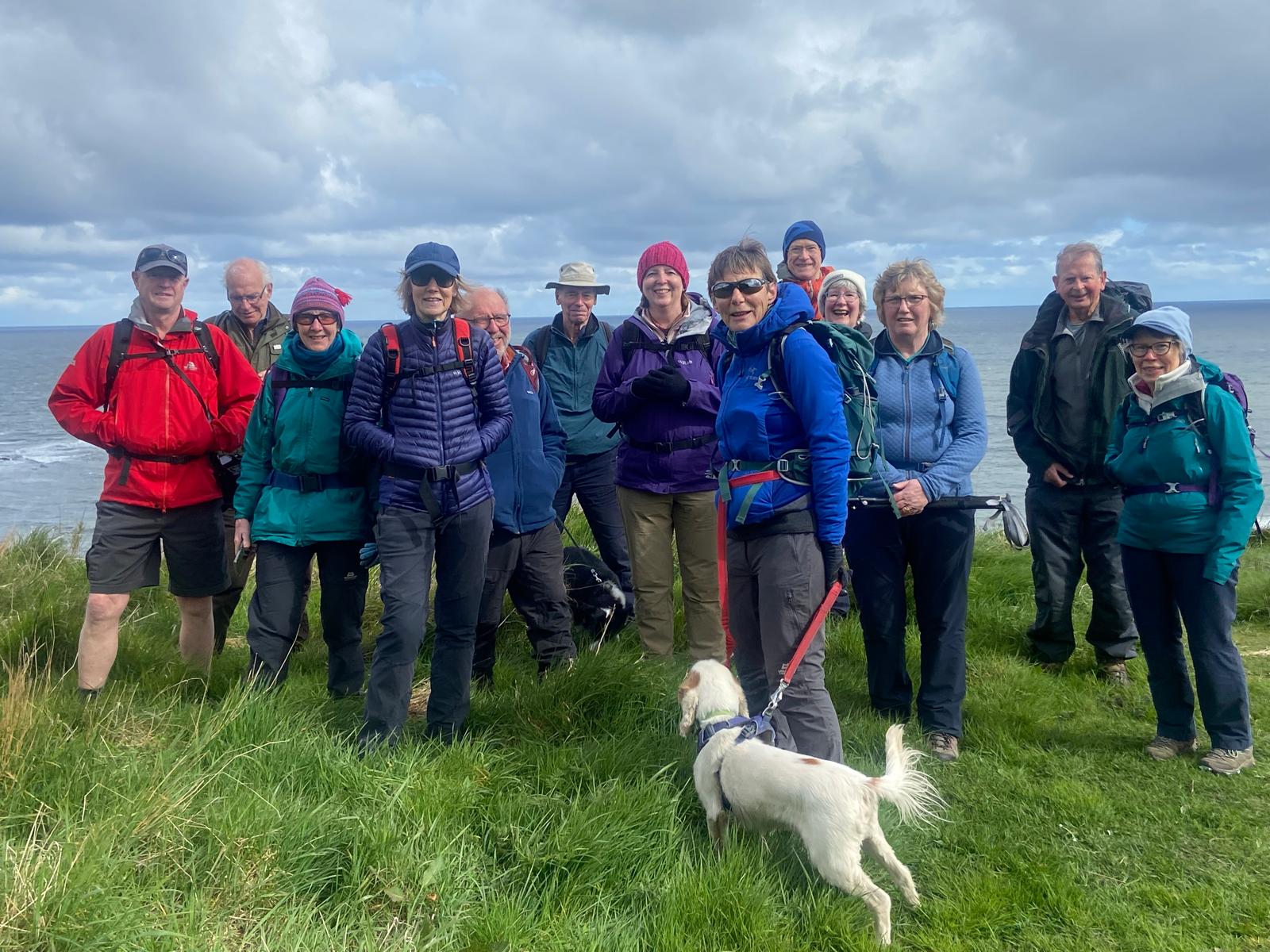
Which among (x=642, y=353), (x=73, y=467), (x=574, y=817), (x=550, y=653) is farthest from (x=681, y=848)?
(x=73, y=467)

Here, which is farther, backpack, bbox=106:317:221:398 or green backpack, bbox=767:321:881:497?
backpack, bbox=106:317:221:398

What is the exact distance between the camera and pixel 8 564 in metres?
8.17

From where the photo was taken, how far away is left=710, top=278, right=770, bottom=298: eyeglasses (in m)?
3.87

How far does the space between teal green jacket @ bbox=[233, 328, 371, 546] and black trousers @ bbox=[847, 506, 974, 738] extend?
103 inches

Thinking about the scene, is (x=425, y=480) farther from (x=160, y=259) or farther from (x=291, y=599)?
(x=160, y=259)

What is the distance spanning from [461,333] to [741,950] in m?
2.86

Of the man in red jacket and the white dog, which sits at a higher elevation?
the man in red jacket

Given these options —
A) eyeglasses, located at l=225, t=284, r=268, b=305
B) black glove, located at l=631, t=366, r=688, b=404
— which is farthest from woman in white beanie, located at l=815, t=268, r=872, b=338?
eyeglasses, located at l=225, t=284, r=268, b=305

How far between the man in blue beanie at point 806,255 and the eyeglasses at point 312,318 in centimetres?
304

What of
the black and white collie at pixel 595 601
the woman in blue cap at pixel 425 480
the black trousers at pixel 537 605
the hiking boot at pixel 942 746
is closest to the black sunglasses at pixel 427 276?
the woman in blue cap at pixel 425 480

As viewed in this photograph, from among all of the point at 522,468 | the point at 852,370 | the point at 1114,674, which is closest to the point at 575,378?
the point at 522,468

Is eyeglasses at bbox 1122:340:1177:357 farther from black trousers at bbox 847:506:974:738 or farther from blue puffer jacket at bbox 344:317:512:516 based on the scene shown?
blue puffer jacket at bbox 344:317:512:516

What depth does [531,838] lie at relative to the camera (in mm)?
3463

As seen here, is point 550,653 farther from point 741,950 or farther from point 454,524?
point 741,950
